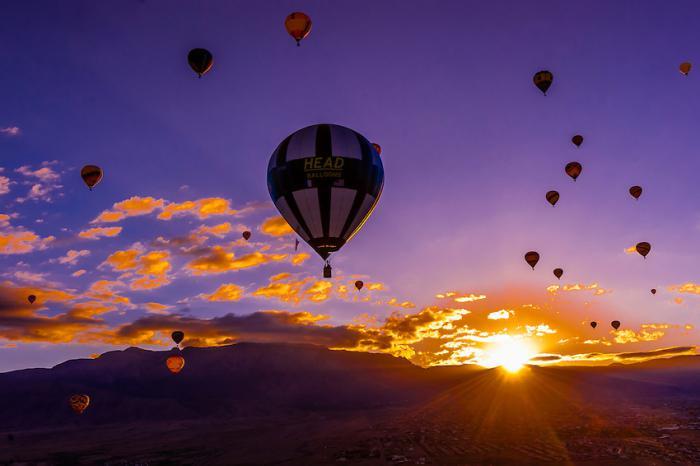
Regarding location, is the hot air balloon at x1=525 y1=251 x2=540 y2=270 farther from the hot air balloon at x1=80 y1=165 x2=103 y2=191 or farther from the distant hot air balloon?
the hot air balloon at x1=80 y1=165 x2=103 y2=191

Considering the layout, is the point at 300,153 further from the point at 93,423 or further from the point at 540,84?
the point at 93,423

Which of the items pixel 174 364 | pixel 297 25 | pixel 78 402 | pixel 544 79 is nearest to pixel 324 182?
pixel 297 25

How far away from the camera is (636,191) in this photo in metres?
55.5

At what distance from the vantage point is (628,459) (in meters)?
77.8

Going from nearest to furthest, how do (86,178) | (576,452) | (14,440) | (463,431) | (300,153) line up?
1. (300,153)
2. (86,178)
3. (576,452)
4. (463,431)
5. (14,440)

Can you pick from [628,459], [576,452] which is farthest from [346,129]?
[576,452]

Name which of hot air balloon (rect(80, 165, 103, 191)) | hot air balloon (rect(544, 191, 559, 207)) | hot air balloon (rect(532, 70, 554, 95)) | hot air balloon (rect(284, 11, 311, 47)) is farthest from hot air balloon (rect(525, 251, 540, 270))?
hot air balloon (rect(80, 165, 103, 191))

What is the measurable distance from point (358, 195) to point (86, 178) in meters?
27.3

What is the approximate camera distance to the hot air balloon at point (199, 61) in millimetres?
36750

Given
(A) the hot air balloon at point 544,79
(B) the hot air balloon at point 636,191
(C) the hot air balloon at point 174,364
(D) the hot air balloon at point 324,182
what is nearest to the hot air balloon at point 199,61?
(D) the hot air balloon at point 324,182

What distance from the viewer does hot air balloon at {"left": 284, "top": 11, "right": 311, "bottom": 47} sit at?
114 feet

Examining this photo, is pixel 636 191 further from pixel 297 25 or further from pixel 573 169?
pixel 297 25

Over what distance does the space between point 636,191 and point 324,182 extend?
138 ft

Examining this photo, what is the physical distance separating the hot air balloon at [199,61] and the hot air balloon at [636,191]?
42.3 metres
